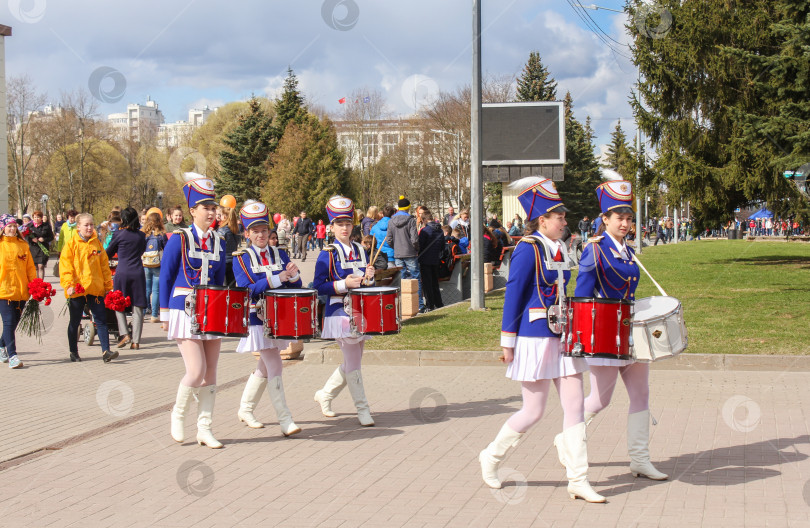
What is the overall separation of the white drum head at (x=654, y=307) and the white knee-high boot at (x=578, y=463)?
82 cm

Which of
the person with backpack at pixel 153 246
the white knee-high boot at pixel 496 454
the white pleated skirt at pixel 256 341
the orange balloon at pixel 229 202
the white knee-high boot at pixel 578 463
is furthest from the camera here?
the person with backpack at pixel 153 246

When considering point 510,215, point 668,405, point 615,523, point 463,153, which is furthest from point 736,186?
point 463,153

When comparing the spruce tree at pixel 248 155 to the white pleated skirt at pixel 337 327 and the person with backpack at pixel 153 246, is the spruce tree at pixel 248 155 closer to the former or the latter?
Result: the person with backpack at pixel 153 246

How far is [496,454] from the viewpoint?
575 centimetres

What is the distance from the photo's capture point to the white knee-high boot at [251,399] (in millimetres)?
7676

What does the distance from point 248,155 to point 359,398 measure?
63.4 metres

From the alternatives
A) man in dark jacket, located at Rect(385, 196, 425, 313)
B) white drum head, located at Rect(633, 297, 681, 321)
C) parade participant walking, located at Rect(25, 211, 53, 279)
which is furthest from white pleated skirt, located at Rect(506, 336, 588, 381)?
parade participant walking, located at Rect(25, 211, 53, 279)

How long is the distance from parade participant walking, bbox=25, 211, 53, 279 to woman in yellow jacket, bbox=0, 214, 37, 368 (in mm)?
11409

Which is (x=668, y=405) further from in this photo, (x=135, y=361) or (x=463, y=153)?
(x=463, y=153)

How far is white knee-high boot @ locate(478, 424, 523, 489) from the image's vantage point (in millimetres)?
5668

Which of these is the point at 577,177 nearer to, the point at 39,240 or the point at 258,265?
the point at 39,240

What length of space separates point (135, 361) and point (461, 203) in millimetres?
55652

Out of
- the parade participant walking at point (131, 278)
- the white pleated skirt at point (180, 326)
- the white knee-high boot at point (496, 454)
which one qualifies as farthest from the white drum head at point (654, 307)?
the parade participant walking at point (131, 278)

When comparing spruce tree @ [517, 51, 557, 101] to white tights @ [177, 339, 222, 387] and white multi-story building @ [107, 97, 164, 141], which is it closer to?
white multi-story building @ [107, 97, 164, 141]
